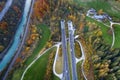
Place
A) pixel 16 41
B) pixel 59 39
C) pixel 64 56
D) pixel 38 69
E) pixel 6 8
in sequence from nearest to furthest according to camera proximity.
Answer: pixel 38 69 → pixel 64 56 → pixel 16 41 → pixel 59 39 → pixel 6 8

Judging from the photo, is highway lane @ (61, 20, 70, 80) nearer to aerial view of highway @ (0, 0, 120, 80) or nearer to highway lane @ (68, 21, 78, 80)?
aerial view of highway @ (0, 0, 120, 80)

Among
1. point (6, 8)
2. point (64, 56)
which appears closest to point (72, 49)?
point (64, 56)

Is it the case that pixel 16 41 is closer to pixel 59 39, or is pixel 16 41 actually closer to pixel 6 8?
pixel 59 39

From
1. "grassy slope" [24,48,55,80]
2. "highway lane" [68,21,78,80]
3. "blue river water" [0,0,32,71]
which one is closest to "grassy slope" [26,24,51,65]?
"grassy slope" [24,48,55,80]

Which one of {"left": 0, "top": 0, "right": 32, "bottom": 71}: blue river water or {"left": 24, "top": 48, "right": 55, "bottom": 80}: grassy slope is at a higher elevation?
{"left": 0, "top": 0, "right": 32, "bottom": 71}: blue river water

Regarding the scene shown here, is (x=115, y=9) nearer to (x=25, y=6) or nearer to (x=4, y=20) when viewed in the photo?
(x=25, y=6)

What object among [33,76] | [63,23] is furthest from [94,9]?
[33,76]

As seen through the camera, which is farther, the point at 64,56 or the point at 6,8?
the point at 6,8
